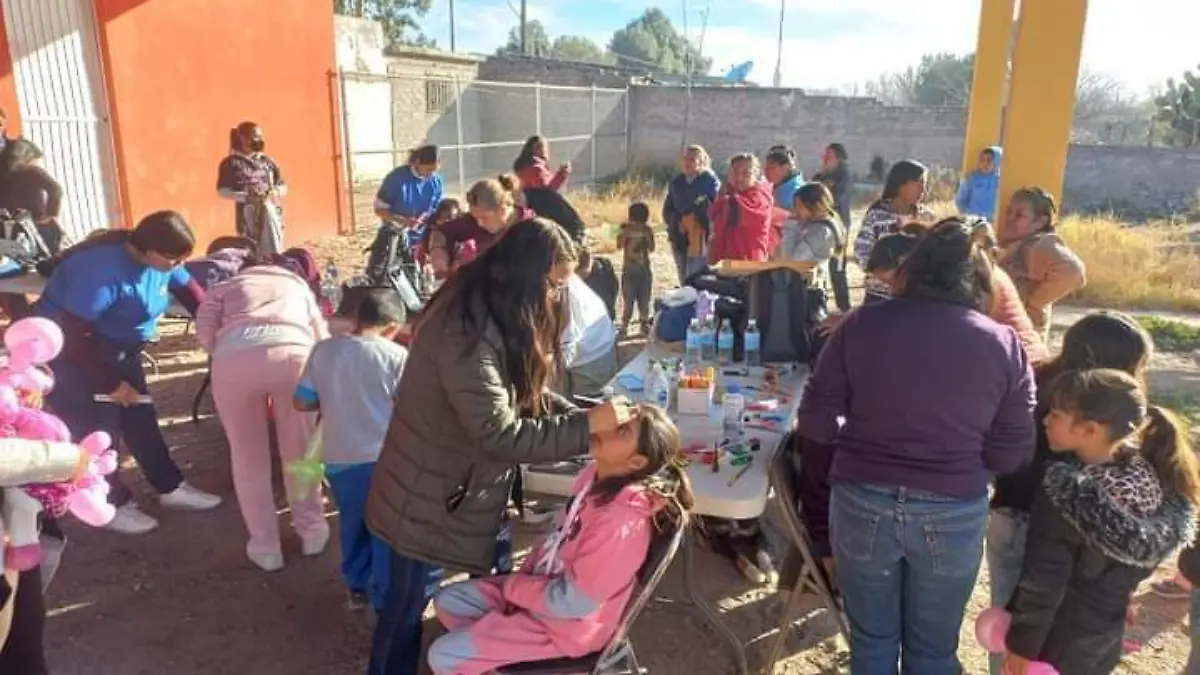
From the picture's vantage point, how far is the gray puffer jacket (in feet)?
7.36

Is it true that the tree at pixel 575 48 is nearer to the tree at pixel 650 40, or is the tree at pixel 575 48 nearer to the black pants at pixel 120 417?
the tree at pixel 650 40

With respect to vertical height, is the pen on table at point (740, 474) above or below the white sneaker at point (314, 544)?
above

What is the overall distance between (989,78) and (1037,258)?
4.47 m

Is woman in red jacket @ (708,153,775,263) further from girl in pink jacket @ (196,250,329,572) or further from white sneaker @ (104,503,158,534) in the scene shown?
white sneaker @ (104,503,158,534)

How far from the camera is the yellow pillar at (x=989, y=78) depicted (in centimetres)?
720

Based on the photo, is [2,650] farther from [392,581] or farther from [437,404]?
[437,404]

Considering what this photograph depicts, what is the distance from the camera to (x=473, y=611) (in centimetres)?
255

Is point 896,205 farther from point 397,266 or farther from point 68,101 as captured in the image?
point 68,101

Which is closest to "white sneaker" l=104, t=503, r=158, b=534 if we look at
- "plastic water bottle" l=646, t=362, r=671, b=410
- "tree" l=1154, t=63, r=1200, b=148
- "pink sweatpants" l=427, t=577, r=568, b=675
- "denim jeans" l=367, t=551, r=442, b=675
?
"denim jeans" l=367, t=551, r=442, b=675

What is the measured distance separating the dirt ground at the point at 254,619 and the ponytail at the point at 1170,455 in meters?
1.42

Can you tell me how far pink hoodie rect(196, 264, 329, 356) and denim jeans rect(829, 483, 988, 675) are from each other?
7.55 ft

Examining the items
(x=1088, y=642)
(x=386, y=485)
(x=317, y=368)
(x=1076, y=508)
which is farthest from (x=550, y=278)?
(x=1088, y=642)

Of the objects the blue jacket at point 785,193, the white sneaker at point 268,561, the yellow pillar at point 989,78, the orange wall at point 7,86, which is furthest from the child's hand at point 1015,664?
the orange wall at point 7,86

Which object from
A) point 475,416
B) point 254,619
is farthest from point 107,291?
point 475,416
